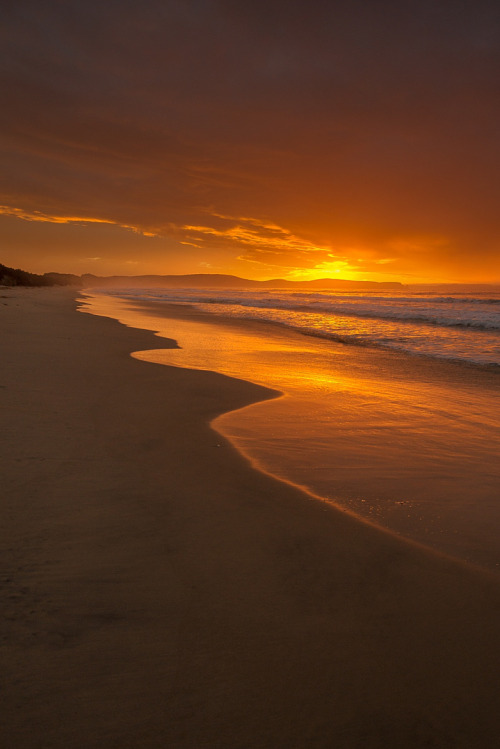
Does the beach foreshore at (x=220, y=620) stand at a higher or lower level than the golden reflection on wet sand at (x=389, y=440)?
lower

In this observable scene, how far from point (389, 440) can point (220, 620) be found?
2733mm

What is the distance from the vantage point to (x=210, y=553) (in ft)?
7.14

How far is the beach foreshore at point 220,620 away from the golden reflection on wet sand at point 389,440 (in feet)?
0.98

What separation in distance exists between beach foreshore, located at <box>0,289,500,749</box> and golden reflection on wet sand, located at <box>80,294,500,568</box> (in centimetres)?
30

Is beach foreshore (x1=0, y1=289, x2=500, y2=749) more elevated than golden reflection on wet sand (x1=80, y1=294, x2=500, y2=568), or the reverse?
golden reflection on wet sand (x1=80, y1=294, x2=500, y2=568)

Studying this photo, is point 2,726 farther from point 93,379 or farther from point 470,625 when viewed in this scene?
point 93,379

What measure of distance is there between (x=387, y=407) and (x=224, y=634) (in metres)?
4.02

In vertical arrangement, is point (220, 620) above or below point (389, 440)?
Answer: below

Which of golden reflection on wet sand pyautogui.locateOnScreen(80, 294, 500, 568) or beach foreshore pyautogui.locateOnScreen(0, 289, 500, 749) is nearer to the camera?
beach foreshore pyautogui.locateOnScreen(0, 289, 500, 749)

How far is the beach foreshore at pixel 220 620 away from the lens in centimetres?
137

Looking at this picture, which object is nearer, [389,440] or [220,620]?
[220,620]

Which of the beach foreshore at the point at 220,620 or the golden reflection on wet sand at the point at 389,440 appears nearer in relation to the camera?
the beach foreshore at the point at 220,620

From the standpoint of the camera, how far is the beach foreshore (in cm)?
137

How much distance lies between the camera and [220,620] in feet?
5.73
